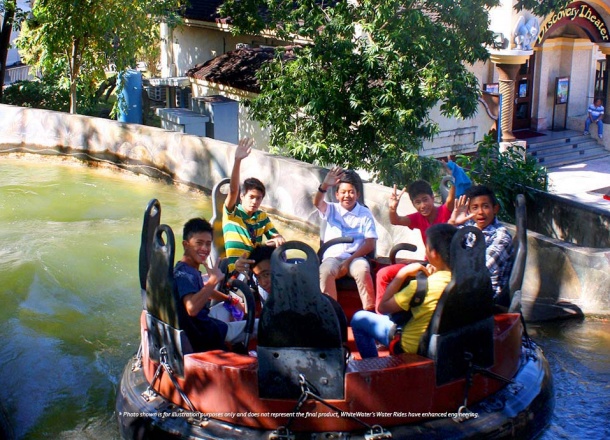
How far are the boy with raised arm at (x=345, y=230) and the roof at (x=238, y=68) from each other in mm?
9101

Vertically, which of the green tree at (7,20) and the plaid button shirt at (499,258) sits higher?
the green tree at (7,20)

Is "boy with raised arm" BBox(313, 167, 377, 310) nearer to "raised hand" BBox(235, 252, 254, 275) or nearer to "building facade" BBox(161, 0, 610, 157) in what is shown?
"raised hand" BBox(235, 252, 254, 275)

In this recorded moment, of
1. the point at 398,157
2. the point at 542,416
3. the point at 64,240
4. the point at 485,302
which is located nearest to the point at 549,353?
the point at 542,416

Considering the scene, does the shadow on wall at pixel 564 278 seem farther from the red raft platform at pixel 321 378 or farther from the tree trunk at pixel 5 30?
the tree trunk at pixel 5 30

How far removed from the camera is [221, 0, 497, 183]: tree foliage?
10.5 metres

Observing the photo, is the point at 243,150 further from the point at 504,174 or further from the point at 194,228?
the point at 504,174

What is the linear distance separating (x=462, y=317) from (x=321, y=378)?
2.91 feet

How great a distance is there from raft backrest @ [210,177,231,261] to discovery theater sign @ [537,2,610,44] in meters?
14.3

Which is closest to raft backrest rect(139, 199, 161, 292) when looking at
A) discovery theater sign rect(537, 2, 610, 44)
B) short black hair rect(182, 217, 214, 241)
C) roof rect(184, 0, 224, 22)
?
short black hair rect(182, 217, 214, 241)

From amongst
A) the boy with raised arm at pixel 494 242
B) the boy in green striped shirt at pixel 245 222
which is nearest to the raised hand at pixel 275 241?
the boy in green striped shirt at pixel 245 222

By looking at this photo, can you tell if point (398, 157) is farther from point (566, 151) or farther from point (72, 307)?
point (566, 151)

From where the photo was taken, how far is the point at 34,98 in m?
18.4

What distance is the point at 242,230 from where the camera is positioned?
633cm

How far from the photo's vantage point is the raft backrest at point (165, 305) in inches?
194
